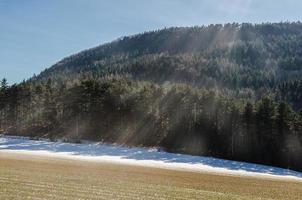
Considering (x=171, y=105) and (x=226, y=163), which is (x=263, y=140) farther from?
(x=171, y=105)

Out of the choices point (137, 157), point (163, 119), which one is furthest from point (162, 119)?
point (137, 157)

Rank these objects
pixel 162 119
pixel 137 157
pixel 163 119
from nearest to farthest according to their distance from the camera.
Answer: pixel 137 157 < pixel 162 119 < pixel 163 119

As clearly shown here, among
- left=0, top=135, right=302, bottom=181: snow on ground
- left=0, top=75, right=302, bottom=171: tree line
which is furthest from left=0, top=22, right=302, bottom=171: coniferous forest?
left=0, top=135, right=302, bottom=181: snow on ground

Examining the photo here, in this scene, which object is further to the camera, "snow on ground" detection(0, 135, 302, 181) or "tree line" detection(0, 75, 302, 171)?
"tree line" detection(0, 75, 302, 171)

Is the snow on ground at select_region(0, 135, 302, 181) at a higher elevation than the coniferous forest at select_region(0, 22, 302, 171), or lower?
lower

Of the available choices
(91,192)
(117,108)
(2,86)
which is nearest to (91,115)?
(117,108)

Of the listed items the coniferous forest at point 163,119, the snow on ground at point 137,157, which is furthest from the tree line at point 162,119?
the snow on ground at point 137,157

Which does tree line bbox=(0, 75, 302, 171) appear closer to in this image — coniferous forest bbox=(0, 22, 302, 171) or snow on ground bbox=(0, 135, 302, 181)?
coniferous forest bbox=(0, 22, 302, 171)

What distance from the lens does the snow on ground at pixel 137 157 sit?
72.4 m

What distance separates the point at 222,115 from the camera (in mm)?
97375

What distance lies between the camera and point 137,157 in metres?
80.6

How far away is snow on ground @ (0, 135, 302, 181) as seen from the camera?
7244cm

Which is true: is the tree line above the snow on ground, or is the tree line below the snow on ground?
above

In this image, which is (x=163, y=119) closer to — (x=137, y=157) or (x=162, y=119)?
(x=162, y=119)
